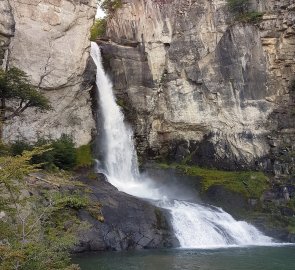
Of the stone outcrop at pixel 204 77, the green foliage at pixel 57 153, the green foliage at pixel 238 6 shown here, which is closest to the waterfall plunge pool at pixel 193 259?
the green foliage at pixel 57 153

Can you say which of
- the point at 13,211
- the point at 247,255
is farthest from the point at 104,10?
the point at 13,211

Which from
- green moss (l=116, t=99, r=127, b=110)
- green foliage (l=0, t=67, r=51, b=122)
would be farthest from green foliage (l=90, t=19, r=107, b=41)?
green foliage (l=0, t=67, r=51, b=122)

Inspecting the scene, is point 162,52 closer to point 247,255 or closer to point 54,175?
point 54,175

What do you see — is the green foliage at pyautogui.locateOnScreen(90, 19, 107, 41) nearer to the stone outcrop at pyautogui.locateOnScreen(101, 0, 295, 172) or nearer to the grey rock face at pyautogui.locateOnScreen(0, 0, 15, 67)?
the stone outcrop at pyautogui.locateOnScreen(101, 0, 295, 172)

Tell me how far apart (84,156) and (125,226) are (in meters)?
9.39

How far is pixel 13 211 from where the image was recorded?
9.19 meters

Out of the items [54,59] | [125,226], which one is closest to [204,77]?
[54,59]

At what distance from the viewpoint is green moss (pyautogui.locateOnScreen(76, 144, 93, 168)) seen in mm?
27430

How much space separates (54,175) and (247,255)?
34.7 feet

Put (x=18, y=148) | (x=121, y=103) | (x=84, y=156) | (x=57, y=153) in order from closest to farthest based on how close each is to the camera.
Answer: (x=18, y=148)
(x=57, y=153)
(x=84, y=156)
(x=121, y=103)

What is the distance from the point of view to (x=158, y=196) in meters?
27.4

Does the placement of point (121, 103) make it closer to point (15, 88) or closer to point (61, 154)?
point (61, 154)

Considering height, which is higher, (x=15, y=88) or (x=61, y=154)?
(x=15, y=88)

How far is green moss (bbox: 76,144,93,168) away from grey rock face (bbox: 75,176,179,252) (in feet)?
17.4
